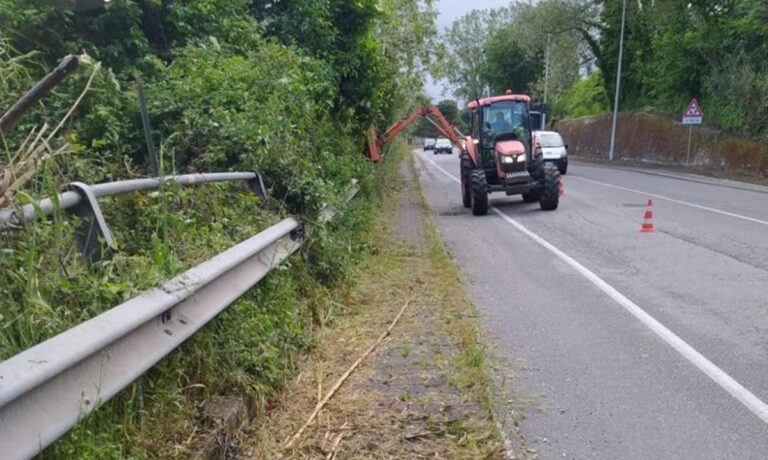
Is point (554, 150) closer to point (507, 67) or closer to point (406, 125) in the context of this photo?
point (406, 125)

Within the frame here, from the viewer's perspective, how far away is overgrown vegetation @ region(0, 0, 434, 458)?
2766mm

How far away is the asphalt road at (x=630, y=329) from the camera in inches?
155

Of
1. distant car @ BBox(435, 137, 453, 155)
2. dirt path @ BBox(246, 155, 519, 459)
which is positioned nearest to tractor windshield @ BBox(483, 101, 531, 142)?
dirt path @ BBox(246, 155, 519, 459)

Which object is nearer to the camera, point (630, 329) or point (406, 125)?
point (630, 329)

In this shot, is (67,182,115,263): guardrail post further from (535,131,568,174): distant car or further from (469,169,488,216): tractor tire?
(535,131,568,174): distant car

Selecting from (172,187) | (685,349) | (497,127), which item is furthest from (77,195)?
(497,127)

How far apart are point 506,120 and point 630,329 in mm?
10472

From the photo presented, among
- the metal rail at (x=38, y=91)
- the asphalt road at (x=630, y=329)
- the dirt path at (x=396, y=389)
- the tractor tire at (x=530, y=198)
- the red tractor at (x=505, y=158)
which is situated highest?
the metal rail at (x=38, y=91)

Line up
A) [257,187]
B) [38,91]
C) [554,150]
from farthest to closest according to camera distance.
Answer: [554,150]
[257,187]
[38,91]

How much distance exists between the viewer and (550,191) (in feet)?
48.8

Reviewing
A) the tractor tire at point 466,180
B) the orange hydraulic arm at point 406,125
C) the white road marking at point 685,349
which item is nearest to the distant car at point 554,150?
the orange hydraulic arm at point 406,125

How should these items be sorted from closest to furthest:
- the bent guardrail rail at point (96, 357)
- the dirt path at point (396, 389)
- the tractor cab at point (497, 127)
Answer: the bent guardrail rail at point (96, 357) < the dirt path at point (396, 389) < the tractor cab at point (497, 127)

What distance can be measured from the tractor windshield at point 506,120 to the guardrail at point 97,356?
12726 millimetres

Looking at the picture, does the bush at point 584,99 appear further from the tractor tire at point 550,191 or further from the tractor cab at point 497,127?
the tractor tire at point 550,191
